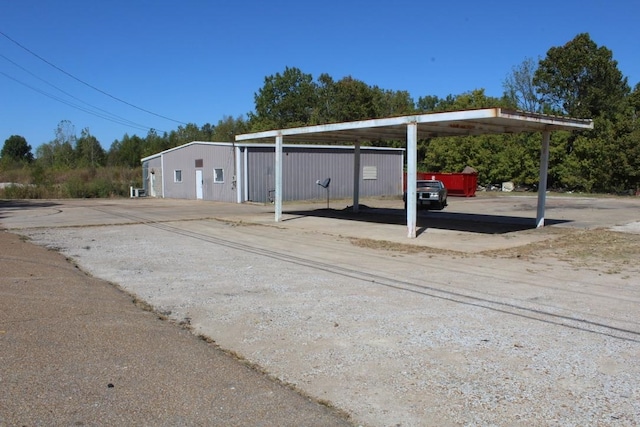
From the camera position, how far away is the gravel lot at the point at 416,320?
4168mm

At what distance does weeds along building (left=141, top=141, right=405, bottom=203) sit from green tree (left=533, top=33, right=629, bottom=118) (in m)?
19.6

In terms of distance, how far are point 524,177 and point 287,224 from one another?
1252 inches

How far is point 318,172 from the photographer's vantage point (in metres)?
34.9

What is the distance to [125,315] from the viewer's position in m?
6.52

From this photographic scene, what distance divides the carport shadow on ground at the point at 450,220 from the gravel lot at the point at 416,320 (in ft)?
11.9

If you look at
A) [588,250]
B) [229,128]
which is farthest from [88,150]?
[588,250]

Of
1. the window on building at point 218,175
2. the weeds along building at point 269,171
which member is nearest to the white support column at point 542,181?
the weeds along building at point 269,171

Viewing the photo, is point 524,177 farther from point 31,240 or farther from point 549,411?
point 549,411

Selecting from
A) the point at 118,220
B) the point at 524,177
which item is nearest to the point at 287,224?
the point at 118,220

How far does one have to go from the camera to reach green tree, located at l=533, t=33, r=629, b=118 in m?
46.1

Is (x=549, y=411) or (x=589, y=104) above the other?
(x=589, y=104)

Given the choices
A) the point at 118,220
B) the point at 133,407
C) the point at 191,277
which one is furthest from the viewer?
the point at 118,220

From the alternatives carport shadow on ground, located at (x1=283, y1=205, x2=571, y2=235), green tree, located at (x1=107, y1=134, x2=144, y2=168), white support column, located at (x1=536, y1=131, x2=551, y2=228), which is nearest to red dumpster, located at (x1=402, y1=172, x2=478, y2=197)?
carport shadow on ground, located at (x1=283, y1=205, x2=571, y2=235)

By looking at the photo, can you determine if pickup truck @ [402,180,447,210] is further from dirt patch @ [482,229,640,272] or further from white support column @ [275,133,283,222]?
dirt patch @ [482,229,640,272]
